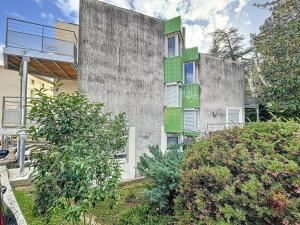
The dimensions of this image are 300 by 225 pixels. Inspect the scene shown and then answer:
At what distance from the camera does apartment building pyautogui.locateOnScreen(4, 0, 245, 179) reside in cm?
1226

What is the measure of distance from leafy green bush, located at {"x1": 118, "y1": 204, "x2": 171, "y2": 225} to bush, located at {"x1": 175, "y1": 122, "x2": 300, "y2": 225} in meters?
1.24

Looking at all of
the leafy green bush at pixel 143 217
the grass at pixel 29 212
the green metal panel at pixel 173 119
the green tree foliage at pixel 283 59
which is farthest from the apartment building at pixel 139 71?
the leafy green bush at pixel 143 217

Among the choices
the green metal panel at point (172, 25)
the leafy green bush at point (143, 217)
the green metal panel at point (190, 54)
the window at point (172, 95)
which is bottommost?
the leafy green bush at point (143, 217)

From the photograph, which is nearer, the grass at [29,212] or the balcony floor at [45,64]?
the grass at [29,212]

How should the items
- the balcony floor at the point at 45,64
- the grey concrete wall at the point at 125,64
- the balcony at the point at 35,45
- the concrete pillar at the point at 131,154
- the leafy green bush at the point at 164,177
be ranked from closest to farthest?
1. the leafy green bush at the point at 164,177
2. the balcony at the point at 35,45
3. the balcony floor at the point at 45,64
4. the grey concrete wall at the point at 125,64
5. the concrete pillar at the point at 131,154

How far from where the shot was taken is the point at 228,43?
32.2m

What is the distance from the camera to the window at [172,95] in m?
15.2

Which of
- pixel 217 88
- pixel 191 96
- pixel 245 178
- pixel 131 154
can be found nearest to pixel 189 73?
pixel 191 96

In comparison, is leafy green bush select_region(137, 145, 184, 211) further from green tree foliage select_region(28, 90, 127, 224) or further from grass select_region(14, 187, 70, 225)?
grass select_region(14, 187, 70, 225)

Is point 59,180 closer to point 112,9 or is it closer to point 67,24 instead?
point 112,9

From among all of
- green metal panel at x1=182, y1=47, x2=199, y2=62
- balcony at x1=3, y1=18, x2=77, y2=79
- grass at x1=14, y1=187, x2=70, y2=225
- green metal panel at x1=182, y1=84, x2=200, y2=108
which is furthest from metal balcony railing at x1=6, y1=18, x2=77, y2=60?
green metal panel at x1=182, y1=84, x2=200, y2=108

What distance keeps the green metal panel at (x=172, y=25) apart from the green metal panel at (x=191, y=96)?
12.9 feet

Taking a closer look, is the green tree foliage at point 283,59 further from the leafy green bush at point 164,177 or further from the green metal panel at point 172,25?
the leafy green bush at point 164,177

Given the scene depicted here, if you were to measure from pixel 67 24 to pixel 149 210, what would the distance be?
13796 millimetres
